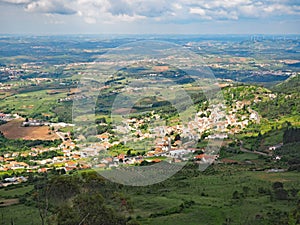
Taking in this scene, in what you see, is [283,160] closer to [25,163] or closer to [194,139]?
[194,139]

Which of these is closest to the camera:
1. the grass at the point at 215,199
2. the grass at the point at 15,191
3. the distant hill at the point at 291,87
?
the grass at the point at 215,199

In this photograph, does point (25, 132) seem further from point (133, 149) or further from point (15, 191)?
point (15, 191)

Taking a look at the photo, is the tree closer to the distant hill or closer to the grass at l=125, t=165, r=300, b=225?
the grass at l=125, t=165, r=300, b=225

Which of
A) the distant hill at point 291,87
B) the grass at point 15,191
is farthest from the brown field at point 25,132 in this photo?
the distant hill at point 291,87

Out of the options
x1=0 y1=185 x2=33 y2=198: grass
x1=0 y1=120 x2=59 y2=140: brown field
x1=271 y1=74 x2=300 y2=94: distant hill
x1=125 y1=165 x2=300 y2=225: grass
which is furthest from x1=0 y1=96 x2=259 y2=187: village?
x1=271 y1=74 x2=300 y2=94: distant hill

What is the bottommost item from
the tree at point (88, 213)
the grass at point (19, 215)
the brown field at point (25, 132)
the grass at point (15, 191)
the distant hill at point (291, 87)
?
the brown field at point (25, 132)

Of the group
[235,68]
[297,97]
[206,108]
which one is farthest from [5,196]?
[235,68]

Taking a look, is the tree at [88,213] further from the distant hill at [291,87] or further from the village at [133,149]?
the distant hill at [291,87]

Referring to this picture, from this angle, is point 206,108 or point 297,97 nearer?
point 206,108
